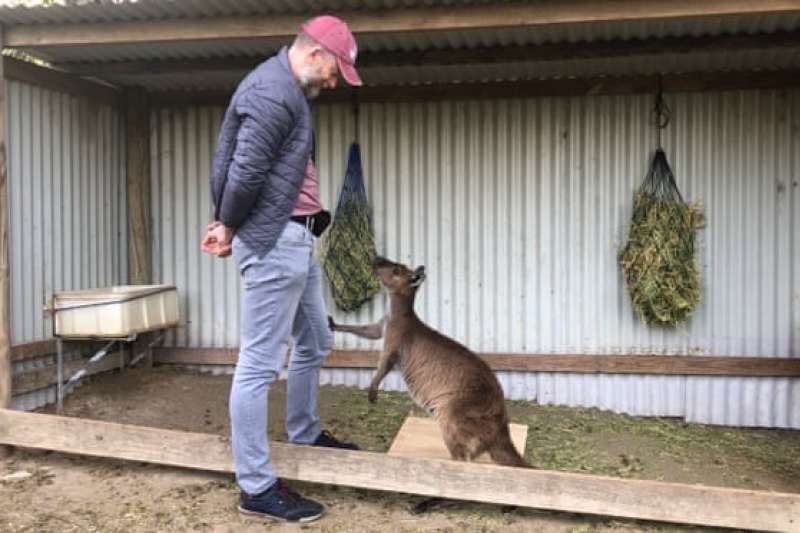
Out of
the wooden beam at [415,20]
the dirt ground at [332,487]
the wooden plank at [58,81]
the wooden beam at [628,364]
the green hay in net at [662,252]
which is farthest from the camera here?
the wooden beam at [628,364]

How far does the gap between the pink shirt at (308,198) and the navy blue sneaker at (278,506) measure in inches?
52.1

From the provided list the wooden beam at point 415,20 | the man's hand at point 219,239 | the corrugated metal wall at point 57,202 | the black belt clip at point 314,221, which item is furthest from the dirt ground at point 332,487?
the wooden beam at point 415,20

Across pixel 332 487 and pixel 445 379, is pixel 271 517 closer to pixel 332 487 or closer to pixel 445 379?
pixel 332 487

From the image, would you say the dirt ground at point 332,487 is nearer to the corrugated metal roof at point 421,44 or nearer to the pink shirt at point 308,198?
the pink shirt at point 308,198

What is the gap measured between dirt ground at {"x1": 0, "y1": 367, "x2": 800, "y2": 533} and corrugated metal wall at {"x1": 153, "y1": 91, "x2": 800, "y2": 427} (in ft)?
1.39

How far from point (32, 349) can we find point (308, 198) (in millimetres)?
3299

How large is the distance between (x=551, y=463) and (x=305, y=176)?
8.43 feet

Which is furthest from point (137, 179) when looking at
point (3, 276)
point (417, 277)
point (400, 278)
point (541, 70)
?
point (541, 70)

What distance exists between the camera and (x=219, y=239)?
3365mm

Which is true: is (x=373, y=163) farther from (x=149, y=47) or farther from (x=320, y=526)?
(x=320, y=526)

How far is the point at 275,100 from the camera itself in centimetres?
310

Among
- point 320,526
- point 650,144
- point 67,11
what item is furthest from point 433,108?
point 320,526

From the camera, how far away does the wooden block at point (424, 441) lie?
4.23 metres

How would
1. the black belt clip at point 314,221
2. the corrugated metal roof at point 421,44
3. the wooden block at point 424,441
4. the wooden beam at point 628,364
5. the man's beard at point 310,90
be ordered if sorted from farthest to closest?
the wooden beam at point 628,364, the corrugated metal roof at point 421,44, the wooden block at point 424,441, the black belt clip at point 314,221, the man's beard at point 310,90
